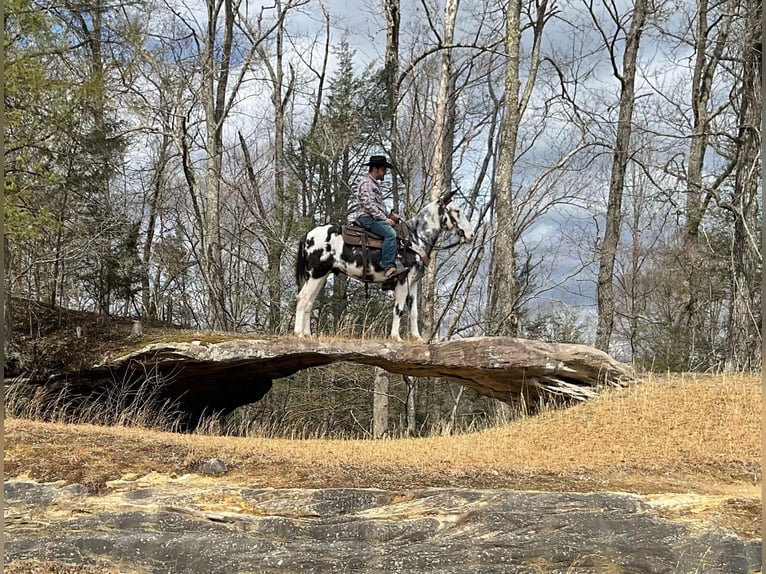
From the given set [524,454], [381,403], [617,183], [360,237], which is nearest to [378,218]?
[360,237]

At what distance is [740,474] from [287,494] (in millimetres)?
5328

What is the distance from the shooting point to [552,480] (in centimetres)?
698

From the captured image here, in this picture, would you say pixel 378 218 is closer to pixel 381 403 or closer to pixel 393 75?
pixel 381 403

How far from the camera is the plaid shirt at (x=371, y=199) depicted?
10453 mm

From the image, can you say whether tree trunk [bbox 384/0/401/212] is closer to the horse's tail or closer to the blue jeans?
the horse's tail

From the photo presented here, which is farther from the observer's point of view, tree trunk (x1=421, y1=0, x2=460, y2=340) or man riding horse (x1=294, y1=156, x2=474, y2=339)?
tree trunk (x1=421, y1=0, x2=460, y2=340)

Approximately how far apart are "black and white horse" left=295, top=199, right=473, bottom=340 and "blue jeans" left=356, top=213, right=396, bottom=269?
0.64ft

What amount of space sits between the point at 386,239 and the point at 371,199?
72 cm

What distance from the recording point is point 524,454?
855cm

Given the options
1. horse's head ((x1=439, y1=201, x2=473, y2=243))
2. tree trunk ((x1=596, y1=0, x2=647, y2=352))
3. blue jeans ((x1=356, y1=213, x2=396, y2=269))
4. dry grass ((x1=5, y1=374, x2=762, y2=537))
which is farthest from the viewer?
tree trunk ((x1=596, y1=0, x2=647, y2=352))

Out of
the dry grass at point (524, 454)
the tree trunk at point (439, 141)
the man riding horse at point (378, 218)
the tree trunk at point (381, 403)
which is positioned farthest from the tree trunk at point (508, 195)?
the dry grass at point (524, 454)

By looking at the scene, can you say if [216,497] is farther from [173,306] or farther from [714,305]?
[714,305]

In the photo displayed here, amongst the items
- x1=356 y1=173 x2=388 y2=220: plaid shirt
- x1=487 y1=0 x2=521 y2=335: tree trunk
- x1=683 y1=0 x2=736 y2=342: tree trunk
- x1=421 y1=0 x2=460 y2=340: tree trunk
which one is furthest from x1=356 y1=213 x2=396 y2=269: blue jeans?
x1=683 y1=0 x2=736 y2=342: tree trunk

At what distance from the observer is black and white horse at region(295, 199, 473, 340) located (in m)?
10.8
